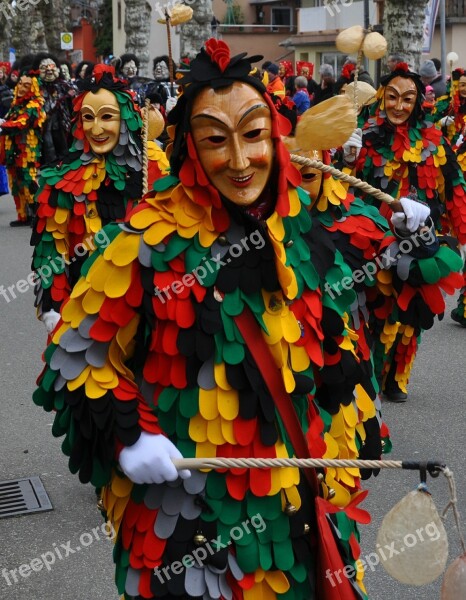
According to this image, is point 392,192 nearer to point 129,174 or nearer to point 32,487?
point 129,174

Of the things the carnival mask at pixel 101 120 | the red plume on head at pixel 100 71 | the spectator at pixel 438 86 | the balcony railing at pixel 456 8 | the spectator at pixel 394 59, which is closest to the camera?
the carnival mask at pixel 101 120

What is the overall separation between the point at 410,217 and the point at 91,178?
7.46ft

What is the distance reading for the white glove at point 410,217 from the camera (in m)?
3.69

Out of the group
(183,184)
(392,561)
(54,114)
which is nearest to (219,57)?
(183,184)

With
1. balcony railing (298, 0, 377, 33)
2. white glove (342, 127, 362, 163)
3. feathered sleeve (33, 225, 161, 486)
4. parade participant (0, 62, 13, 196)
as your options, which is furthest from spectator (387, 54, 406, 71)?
balcony railing (298, 0, 377, 33)

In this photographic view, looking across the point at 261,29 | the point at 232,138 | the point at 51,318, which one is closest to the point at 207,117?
the point at 232,138

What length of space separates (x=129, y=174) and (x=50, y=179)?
1.31 ft

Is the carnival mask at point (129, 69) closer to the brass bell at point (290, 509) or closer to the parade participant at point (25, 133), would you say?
the parade participant at point (25, 133)

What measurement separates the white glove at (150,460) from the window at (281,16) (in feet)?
160

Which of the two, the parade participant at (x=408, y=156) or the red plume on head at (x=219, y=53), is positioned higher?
the red plume on head at (x=219, y=53)

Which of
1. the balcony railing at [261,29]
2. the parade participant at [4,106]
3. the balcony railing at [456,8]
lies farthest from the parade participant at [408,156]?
the balcony railing at [261,29]

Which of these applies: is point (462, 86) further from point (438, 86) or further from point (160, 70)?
point (160, 70)

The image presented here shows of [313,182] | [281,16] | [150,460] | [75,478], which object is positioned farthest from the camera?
[281,16]

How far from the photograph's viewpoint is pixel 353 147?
649 centimetres
